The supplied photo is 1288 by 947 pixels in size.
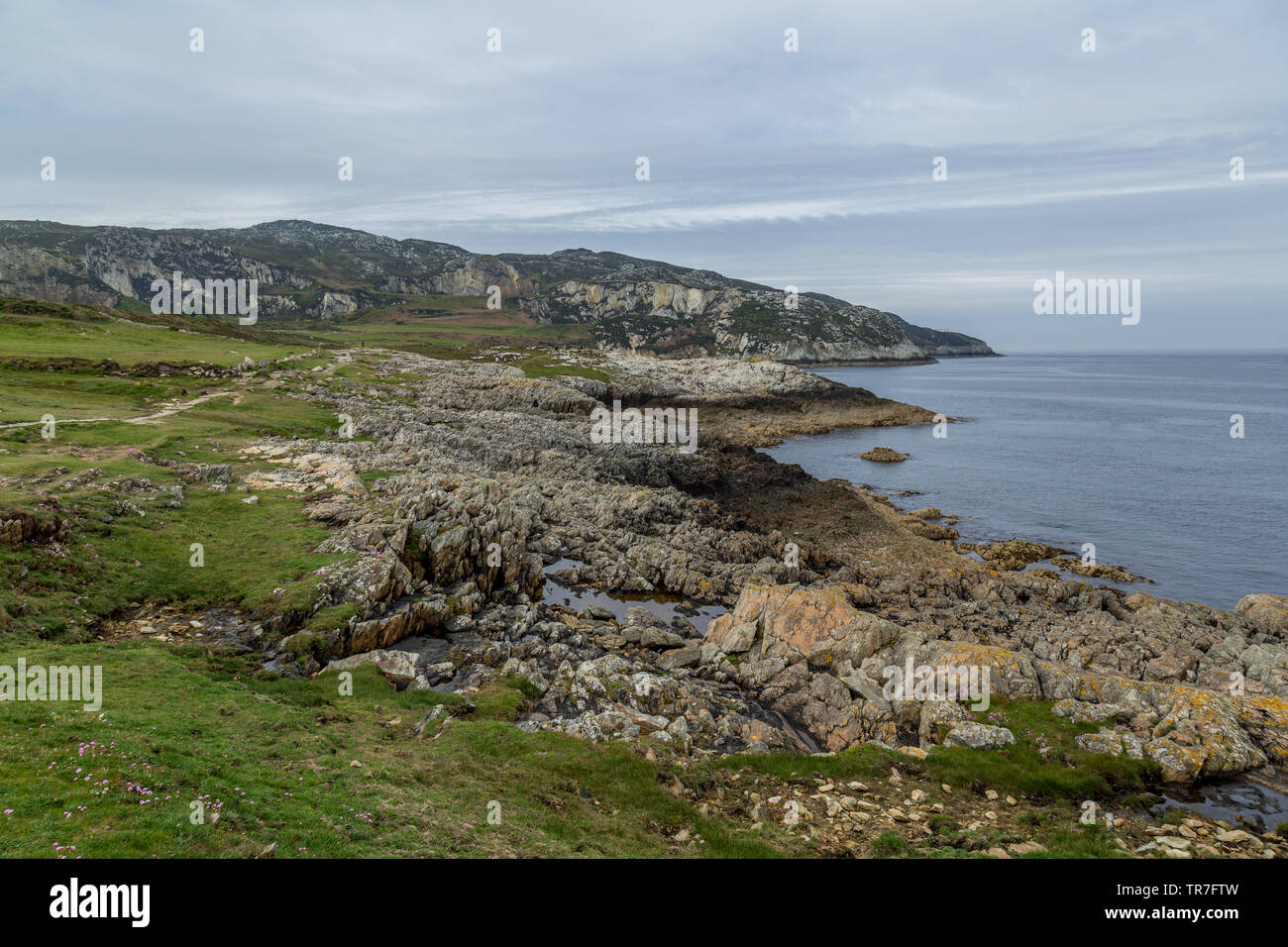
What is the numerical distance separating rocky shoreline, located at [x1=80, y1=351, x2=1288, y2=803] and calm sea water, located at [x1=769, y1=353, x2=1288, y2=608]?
8434 mm

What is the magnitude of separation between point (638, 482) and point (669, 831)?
47.9 m

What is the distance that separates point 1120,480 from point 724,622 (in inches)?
2704

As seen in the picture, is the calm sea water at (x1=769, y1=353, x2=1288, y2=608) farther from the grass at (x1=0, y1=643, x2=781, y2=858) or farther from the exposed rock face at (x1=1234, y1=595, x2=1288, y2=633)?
the grass at (x1=0, y1=643, x2=781, y2=858)

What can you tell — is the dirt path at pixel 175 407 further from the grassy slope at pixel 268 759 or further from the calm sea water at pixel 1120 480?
the calm sea water at pixel 1120 480

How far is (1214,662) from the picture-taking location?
28281 millimetres

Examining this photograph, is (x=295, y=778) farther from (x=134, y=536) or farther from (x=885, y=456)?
(x=885, y=456)

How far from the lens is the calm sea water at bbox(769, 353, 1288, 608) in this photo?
48094 mm

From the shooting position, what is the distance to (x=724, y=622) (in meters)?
31.4

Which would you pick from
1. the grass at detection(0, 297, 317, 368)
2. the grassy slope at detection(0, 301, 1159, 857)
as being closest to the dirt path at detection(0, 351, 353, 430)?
the grass at detection(0, 297, 317, 368)

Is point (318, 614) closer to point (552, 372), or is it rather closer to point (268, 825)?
point (268, 825)

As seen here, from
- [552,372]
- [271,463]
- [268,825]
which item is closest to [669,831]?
[268,825]

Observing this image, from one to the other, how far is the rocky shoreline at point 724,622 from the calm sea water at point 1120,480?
843 cm

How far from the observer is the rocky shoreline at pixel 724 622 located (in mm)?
21969

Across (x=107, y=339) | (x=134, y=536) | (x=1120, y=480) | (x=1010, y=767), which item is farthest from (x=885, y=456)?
(x=107, y=339)
